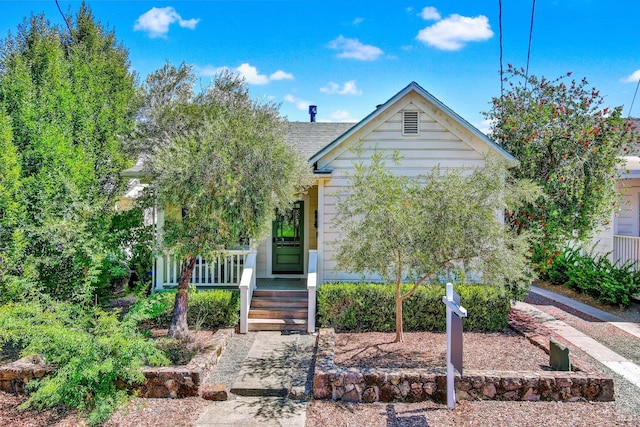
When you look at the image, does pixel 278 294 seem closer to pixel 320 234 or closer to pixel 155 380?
pixel 320 234

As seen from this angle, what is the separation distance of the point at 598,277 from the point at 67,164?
13384mm

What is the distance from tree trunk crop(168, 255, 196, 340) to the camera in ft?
25.1

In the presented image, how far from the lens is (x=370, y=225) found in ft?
21.2

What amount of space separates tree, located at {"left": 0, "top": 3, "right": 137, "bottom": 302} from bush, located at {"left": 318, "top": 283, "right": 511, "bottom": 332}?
14.6ft

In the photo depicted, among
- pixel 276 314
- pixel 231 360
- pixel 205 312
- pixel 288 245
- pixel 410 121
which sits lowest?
pixel 231 360

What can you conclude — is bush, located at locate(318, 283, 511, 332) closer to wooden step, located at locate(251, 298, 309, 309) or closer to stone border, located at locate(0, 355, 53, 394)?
wooden step, located at locate(251, 298, 309, 309)

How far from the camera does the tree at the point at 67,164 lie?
7578 millimetres

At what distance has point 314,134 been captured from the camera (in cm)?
1303

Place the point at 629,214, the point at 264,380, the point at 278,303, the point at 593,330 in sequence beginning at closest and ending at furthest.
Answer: the point at 264,380 → the point at 593,330 → the point at 278,303 → the point at 629,214

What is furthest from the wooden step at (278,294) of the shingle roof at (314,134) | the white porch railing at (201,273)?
the shingle roof at (314,134)

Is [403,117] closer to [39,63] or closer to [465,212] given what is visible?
Answer: [465,212]

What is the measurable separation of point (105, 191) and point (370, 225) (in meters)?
7.12

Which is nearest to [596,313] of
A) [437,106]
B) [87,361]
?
[437,106]

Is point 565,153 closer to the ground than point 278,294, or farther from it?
farther from it
